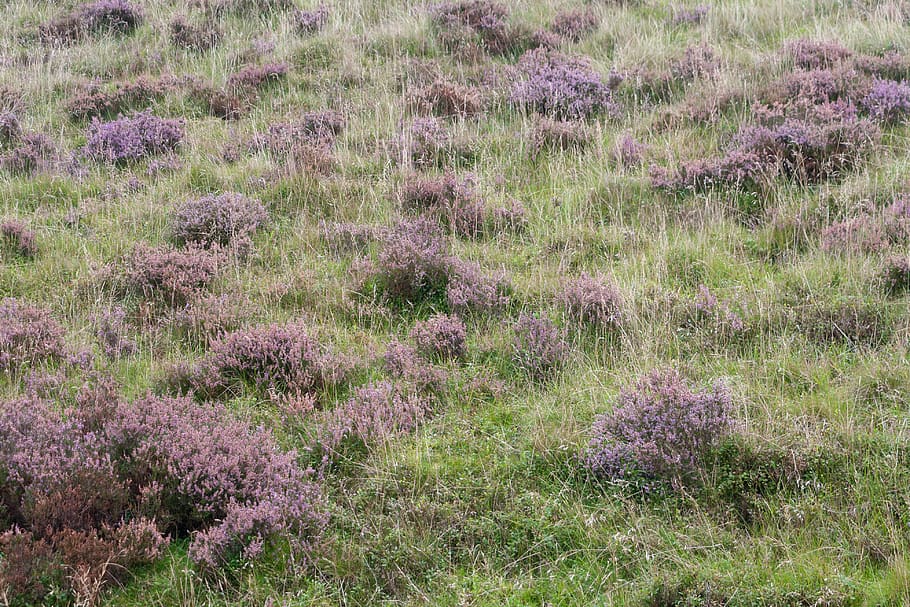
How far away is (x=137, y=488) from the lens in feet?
12.9

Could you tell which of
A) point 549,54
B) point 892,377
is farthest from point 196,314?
point 549,54

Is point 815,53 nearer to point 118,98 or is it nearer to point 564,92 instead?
point 564,92

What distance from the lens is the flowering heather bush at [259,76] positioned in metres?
9.82

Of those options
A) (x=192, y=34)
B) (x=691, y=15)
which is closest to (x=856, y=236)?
(x=691, y=15)

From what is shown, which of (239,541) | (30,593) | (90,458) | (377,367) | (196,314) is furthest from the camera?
(196,314)

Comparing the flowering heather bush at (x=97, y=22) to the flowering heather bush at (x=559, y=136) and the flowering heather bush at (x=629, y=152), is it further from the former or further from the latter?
the flowering heather bush at (x=629, y=152)

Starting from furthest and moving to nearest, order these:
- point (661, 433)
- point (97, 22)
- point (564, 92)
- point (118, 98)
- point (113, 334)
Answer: point (97, 22) → point (118, 98) → point (564, 92) → point (113, 334) → point (661, 433)

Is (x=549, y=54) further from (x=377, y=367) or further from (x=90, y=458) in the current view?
(x=90, y=458)

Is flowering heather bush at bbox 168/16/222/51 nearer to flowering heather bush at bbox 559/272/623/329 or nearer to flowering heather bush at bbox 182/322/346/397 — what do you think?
flowering heather bush at bbox 182/322/346/397

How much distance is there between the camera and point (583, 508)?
3.70 m

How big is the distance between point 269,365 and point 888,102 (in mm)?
6619

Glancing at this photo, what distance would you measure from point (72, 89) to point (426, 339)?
308 inches

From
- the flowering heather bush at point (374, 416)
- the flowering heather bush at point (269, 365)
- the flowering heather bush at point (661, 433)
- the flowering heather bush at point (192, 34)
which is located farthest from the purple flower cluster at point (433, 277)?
the flowering heather bush at point (192, 34)

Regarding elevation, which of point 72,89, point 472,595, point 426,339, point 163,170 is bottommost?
point 472,595
